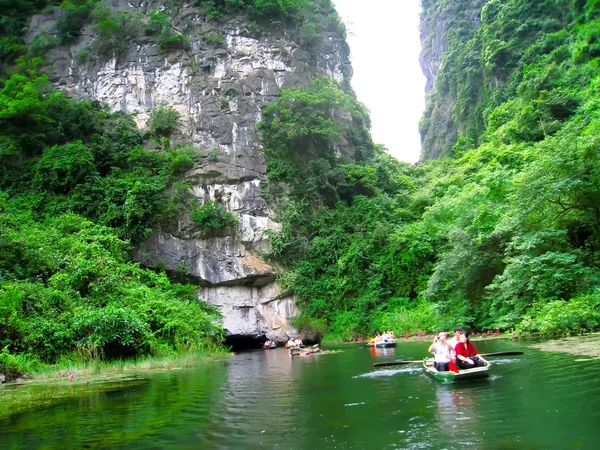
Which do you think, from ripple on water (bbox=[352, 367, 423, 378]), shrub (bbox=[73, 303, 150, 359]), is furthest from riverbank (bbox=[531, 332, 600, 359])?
shrub (bbox=[73, 303, 150, 359])

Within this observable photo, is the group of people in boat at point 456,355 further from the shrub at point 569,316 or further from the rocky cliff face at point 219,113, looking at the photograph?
the rocky cliff face at point 219,113

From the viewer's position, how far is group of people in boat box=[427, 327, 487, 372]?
8.70 meters

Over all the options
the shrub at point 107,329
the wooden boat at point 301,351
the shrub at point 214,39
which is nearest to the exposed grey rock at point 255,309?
the wooden boat at point 301,351

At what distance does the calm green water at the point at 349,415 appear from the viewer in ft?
16.6

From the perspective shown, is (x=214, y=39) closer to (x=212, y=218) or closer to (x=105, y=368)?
(x=212, y=218)

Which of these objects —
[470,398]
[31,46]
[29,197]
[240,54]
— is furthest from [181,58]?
[470,398]

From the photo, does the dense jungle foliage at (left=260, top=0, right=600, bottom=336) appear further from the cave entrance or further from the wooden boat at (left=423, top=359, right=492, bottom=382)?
the wooden boat at (left=423, top=359, right=492, bottom=382)

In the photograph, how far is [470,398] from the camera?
7.06 metres

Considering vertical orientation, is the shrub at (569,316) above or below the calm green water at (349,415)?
above

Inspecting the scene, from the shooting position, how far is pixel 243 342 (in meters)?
30.5

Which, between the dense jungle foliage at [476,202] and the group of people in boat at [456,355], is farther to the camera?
the dense jungle foliage at [476,202]

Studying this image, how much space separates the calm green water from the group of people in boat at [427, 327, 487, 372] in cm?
36

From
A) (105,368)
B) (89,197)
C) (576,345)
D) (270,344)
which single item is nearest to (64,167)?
(89,197)

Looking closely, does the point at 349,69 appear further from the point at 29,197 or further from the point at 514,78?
the point at 29,197
